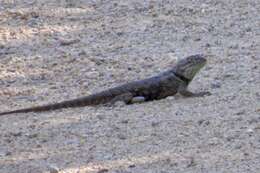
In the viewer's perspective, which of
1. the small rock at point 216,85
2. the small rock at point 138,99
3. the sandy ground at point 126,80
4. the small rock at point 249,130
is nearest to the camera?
the sandy ground at point 126,80

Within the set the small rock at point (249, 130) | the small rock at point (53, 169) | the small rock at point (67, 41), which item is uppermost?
the small rock at point (249, 130)

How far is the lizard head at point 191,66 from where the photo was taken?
1030 centimetres

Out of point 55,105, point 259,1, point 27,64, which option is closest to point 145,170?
point 55,105

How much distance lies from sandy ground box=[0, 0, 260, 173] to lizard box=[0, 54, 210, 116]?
0.34ft

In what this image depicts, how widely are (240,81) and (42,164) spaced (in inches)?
122

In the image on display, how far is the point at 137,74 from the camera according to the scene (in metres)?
11.0

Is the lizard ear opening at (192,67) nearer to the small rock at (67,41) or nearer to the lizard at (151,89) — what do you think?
the lizard at (151,89)

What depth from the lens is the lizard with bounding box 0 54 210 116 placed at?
984cm

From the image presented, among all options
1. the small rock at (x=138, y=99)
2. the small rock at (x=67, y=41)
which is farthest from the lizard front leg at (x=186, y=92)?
the small rock at (x=67, y=41)

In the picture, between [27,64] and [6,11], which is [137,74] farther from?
[6,11]

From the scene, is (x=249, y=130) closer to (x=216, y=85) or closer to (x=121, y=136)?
(x=121, y=136)

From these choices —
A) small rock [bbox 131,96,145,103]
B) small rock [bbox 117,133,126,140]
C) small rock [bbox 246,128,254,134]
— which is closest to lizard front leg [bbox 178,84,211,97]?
small rock [bbox 131,96,145,103]

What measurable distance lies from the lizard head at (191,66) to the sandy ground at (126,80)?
19 centimetres

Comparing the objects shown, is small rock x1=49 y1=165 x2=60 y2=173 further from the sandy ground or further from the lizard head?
the lizard head
